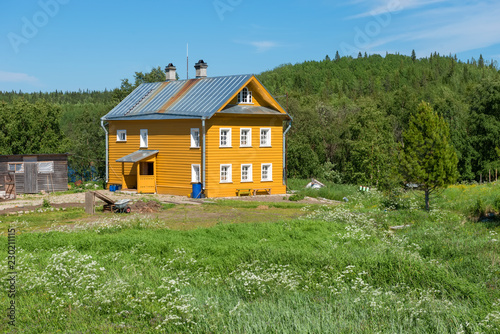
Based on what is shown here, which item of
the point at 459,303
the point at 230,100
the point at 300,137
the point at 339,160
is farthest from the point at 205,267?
the point at 339,160

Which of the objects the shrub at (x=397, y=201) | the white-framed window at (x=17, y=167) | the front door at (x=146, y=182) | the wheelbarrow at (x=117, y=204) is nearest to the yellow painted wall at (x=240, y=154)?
the front door at (x=146, y=182)

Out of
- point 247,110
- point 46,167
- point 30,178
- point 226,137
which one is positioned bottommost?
point 30,178

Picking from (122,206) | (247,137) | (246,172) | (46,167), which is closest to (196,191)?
(246,172)

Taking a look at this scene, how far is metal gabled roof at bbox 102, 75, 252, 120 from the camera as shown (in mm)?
35500

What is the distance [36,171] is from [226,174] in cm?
1276

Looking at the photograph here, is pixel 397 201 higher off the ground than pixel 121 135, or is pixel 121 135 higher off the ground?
pixel 121 135

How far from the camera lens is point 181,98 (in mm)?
38438

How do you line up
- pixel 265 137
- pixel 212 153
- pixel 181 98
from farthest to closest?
pixel 181 98 < pixel 265 137 < pixel 212 153

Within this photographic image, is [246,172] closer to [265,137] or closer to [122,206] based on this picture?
[265,137]

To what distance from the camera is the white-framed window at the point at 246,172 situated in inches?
1441

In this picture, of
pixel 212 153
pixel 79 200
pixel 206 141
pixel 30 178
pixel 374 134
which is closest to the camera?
pixel 79 200

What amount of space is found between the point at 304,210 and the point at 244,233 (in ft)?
31.5

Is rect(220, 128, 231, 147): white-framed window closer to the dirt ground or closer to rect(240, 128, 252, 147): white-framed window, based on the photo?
rect(240, 128, 252, 147): white-framed window

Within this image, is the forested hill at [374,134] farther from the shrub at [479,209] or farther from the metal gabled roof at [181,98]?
the metal gabled roof at [181,98]
